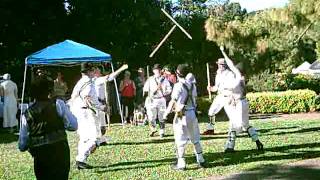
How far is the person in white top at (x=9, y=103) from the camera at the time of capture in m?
18.8

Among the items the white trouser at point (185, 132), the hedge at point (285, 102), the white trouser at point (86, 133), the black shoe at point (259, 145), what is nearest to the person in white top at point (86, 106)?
the white trouser at point (86, 133)

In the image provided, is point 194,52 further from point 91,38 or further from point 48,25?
point 48,25

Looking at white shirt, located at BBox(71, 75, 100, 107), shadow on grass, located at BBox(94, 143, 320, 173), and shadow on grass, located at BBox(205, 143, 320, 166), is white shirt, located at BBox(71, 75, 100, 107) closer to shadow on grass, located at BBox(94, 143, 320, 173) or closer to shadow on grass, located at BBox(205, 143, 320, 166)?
shadow on grass, located at BBox(94, 143, 320, 173)

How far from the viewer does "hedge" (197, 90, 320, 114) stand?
76.4ft

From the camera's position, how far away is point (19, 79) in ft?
99.9

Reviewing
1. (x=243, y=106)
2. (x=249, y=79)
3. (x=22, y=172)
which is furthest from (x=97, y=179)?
(x=249, y=79)

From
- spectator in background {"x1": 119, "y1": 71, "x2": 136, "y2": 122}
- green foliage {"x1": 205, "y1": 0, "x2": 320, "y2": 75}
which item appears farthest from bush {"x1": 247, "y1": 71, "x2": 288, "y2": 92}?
green foliage {"x1": 205, "y1": 0, "x2": 320, "y2": 75}

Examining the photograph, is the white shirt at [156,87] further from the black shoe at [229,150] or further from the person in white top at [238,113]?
the black shoe at [229,150]

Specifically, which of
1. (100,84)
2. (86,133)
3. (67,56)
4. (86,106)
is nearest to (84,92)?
(86,106)

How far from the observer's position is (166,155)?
1219 centimetres

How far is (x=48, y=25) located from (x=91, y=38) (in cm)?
247

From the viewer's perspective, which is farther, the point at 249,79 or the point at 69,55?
the point at 249,79

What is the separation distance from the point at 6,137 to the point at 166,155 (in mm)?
7067

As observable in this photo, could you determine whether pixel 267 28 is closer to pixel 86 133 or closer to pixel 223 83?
pixel 223 83
